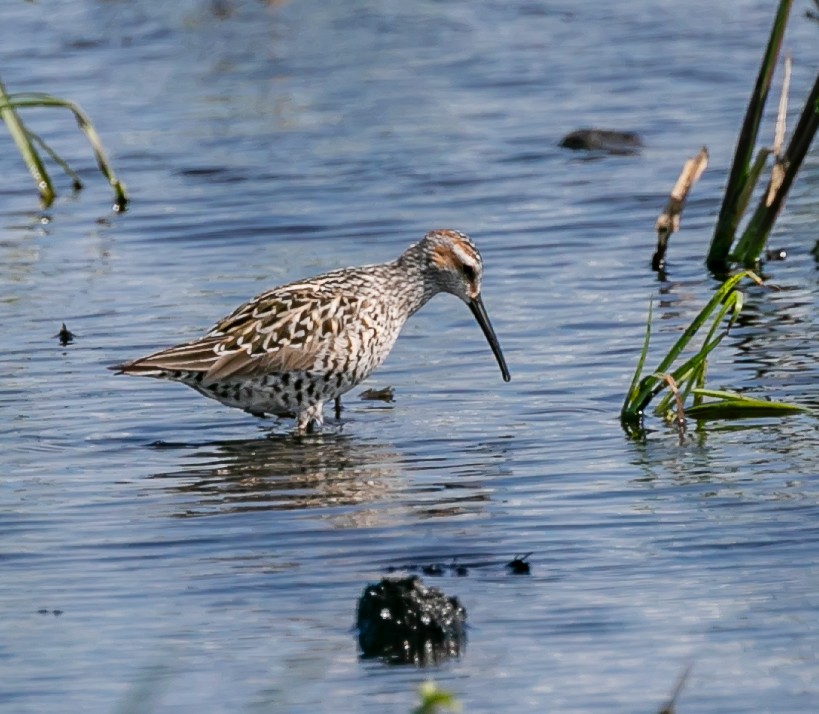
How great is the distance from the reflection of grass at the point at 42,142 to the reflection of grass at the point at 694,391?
514cm

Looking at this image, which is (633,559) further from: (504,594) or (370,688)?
(370,688)

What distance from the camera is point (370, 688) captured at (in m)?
6.21

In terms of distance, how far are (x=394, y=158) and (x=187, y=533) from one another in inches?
338

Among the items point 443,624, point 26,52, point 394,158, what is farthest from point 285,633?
point 26,52

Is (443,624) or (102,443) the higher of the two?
(443,624)

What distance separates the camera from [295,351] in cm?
982

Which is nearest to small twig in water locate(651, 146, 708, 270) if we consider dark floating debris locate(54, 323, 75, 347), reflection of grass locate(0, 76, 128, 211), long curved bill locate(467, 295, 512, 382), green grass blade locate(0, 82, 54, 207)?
long curved bill locate(467, 295, 512, 382)

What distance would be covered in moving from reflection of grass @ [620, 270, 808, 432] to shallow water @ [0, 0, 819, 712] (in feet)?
0.40

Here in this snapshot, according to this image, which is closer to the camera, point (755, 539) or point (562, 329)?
point (755, 539)

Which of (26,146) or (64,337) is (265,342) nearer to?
(64,337)

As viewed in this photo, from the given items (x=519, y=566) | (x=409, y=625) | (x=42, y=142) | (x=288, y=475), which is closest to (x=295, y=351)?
(x=288, y=475)

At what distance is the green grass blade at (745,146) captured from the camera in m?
10.9

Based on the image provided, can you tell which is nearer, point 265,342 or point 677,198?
point 265,342

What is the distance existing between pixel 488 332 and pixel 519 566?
3183 mm
